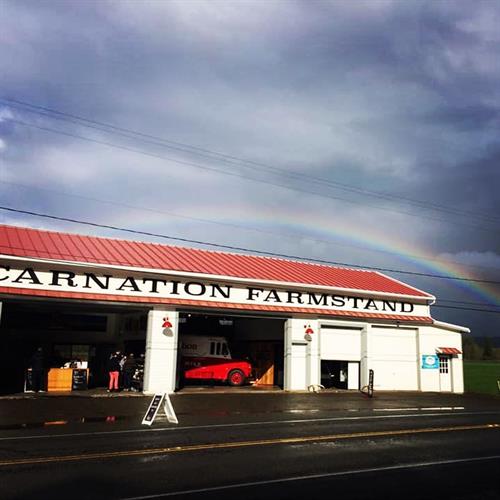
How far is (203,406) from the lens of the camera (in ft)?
65.9

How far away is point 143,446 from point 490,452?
708 centimetres

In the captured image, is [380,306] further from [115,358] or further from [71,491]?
[71,491]

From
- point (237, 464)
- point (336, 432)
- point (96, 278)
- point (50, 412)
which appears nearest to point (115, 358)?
point (96, 278)

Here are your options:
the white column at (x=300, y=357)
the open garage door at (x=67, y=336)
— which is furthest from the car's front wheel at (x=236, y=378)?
the open garage door at (x=67, y=336)

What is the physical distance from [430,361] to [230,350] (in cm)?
1167

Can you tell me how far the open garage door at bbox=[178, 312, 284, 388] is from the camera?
28922 millimetres

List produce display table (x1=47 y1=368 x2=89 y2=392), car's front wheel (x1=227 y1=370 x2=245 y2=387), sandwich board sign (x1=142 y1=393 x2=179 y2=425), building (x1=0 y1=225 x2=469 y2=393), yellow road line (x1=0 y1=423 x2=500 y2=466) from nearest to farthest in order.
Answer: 1. yellow road line (x1=0 y1=423 x2=500 y2=466)
2. sandwich board sign (x1=142 y1=393 x2=179 y2=425)
3. building (x1=0 y1=225 x2=469 y2=393)
4. produce display table (x1=47 y1=368 x2=89 y2=392)
5. car's front wheel (x1=227 y1=370 x2=245 y2=387)

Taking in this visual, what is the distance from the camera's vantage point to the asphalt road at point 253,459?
25.7 feet

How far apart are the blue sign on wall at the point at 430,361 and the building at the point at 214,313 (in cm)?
6

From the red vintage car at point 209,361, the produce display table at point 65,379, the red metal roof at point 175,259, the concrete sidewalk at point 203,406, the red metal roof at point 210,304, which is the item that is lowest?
the concrete sidewalk at point 203,406

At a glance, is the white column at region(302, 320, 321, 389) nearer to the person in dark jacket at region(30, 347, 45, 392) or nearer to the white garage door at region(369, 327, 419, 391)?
the white garage door at region(369, 327, 419, 391)

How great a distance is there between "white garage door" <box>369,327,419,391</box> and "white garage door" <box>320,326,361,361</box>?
83cm

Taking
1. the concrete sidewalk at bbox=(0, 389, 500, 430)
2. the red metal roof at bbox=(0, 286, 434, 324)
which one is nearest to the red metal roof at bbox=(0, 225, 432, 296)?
the red metal roof at bbox=(0, 286, 434, 324)

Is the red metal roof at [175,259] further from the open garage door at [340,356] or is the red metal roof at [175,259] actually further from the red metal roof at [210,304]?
the open garage door at [340,356]
